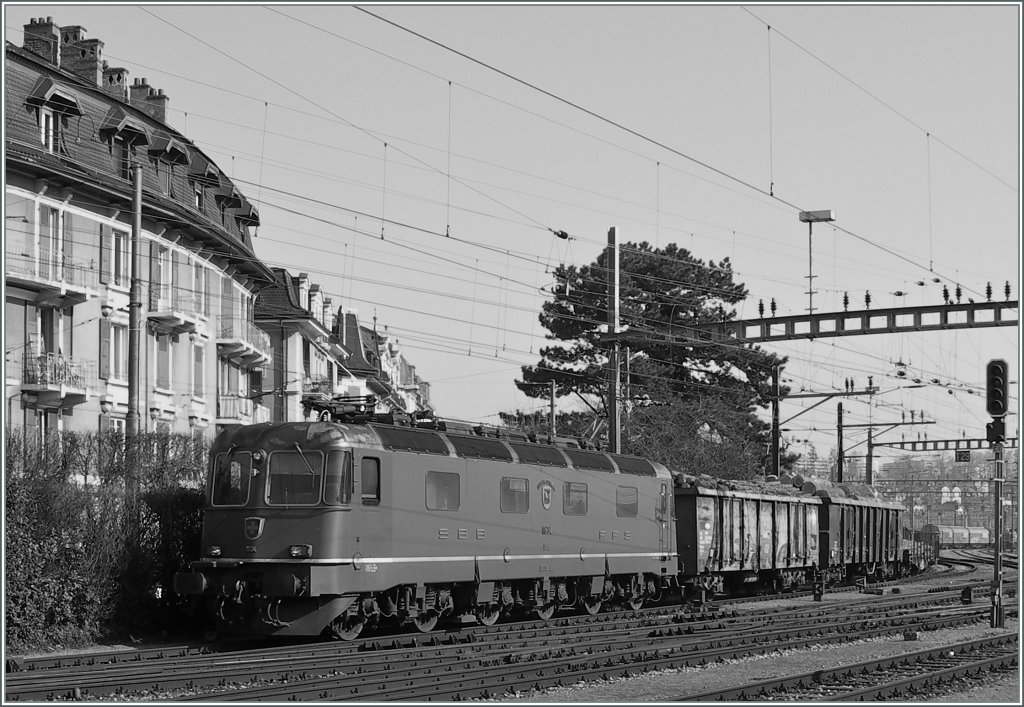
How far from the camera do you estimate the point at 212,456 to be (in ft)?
71.7

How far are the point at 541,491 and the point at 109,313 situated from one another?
55.5 ft

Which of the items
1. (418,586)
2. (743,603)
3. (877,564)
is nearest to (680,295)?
(877,564)

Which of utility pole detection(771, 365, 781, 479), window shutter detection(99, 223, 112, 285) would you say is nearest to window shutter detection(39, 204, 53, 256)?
window shutter detection(99, 223, 112, 285)

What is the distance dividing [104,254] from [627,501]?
16621mm

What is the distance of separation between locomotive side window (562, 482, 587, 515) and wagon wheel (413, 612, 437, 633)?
4.07 metres

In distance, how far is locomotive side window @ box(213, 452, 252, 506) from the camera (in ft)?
69.6

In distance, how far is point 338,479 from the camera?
20.8 m

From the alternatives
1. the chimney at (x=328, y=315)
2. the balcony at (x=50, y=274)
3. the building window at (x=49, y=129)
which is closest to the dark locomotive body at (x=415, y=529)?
the balcony at (x=50, y=274)

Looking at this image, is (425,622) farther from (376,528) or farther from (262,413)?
(262,413)

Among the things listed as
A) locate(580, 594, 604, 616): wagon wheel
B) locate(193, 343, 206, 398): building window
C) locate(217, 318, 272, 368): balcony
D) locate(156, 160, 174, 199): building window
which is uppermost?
locate(156, 160, 174, 199): building window

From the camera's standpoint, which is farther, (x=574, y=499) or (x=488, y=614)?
(x=574, y=499)

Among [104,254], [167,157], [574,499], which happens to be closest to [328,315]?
[167,157]

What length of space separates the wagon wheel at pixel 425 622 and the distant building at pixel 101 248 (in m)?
8.74

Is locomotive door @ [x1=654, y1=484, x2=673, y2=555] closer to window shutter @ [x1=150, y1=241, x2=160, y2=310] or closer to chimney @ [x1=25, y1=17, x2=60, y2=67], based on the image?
window shutter @ [x1=150, y1=241, x2=160, y2=310]
